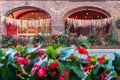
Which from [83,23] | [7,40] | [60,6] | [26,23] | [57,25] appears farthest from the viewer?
[26,23]

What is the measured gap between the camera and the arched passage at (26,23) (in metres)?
26.0

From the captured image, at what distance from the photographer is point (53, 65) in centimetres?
279

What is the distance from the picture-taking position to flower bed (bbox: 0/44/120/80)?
2828 mm

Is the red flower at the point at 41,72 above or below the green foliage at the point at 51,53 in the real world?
below

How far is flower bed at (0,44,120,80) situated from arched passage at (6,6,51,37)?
2186cm

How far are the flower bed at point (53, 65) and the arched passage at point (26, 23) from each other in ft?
71.7

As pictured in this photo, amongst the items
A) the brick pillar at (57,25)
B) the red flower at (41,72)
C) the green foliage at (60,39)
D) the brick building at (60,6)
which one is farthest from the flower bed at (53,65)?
the brick building at (60,6)

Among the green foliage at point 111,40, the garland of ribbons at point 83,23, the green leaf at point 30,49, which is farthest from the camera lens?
the garland of ribbons at point 83,23

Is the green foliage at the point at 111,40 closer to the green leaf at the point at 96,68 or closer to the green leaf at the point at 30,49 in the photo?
the green leaf at the point at 96,68

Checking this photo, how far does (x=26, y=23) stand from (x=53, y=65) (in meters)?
24.0

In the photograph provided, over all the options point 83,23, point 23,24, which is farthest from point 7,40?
point 83,23

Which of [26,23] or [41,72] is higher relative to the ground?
[41,72]

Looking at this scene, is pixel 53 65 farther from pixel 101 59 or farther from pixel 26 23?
pixel 26 23

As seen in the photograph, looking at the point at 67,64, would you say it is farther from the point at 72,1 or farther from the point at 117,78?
the point at 72,1
